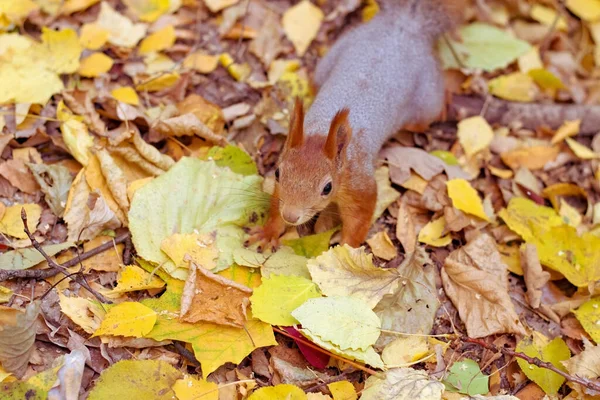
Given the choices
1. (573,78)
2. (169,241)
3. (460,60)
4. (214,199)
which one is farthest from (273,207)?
(573,78)

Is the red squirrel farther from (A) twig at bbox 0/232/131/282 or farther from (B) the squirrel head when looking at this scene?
(A) twig at bbox 0/232/131/282

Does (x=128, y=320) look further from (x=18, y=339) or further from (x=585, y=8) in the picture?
(x=585, y=8)

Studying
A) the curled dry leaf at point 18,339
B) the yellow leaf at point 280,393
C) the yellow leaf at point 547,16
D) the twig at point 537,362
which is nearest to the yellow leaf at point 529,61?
the yellow leaf at point 547,16

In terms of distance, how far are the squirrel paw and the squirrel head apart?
0.97ft

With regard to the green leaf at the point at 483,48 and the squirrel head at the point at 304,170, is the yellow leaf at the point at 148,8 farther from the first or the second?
the green leaf at the point at 483,48

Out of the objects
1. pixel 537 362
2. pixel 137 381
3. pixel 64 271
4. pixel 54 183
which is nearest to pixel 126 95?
pixel 54 183

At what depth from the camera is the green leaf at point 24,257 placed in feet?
7.80

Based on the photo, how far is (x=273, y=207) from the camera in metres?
2.71

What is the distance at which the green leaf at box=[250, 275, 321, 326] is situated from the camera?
227cm

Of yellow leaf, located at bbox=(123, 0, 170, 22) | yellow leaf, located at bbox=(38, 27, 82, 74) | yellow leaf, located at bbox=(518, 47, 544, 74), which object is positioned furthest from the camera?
yellow leaf, located at bbox=(518, 47, 544, 74)

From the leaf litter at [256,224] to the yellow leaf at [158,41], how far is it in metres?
0.01

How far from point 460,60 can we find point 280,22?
1.01 metres

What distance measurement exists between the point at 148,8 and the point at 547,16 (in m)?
2.32

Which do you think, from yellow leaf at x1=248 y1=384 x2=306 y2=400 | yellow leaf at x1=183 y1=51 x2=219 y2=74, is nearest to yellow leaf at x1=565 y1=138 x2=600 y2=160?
yellow leaf at x1=183 y1=51 x2=219 y2=74
